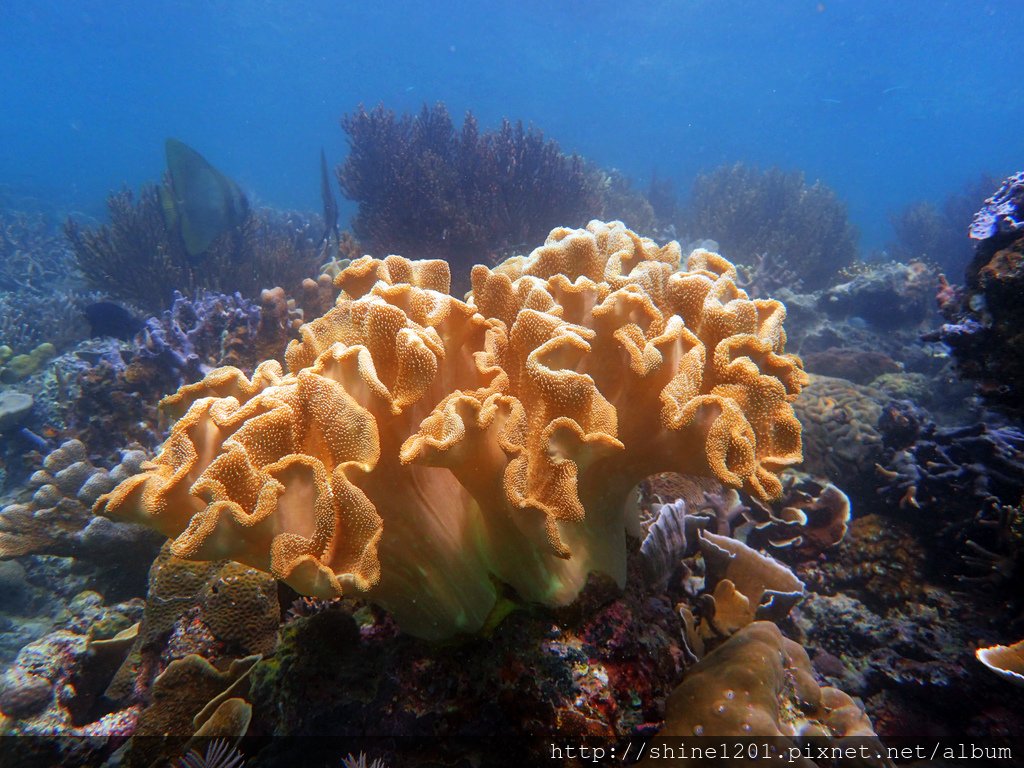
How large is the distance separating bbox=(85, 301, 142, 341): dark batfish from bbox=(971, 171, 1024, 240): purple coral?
32.8 feet

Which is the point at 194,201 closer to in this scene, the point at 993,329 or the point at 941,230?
the point at 993,329

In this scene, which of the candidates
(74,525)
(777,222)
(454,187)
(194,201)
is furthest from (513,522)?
(777,222)

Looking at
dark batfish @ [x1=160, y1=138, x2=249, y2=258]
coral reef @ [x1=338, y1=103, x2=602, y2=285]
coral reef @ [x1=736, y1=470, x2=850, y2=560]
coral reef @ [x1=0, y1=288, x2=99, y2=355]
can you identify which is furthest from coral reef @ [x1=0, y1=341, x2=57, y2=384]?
coral reef @ [x1=736, y1=470, x2=850, y2=560]

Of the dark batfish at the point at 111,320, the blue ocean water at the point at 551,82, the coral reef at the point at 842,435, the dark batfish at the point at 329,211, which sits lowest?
the coral reef at the point at 842,435

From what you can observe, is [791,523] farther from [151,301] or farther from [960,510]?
[151,301]

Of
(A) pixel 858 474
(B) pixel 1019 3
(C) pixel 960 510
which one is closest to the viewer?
(C) pixel 960 510

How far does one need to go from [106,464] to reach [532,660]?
5.84 meters

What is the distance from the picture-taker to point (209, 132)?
12531cm

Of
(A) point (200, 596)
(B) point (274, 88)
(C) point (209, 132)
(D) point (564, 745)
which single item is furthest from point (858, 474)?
(C) point (209, 132)

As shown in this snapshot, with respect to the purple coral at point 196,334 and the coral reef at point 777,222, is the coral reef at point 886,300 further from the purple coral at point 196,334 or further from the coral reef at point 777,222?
Result: the purple coral at point 196,334

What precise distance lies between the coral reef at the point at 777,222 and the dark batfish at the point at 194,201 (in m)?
13.2

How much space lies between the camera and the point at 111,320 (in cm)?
731

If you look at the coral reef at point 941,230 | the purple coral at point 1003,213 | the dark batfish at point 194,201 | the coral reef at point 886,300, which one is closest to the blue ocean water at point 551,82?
the coral reef at point 941,230

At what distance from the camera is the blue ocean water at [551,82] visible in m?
72.0
